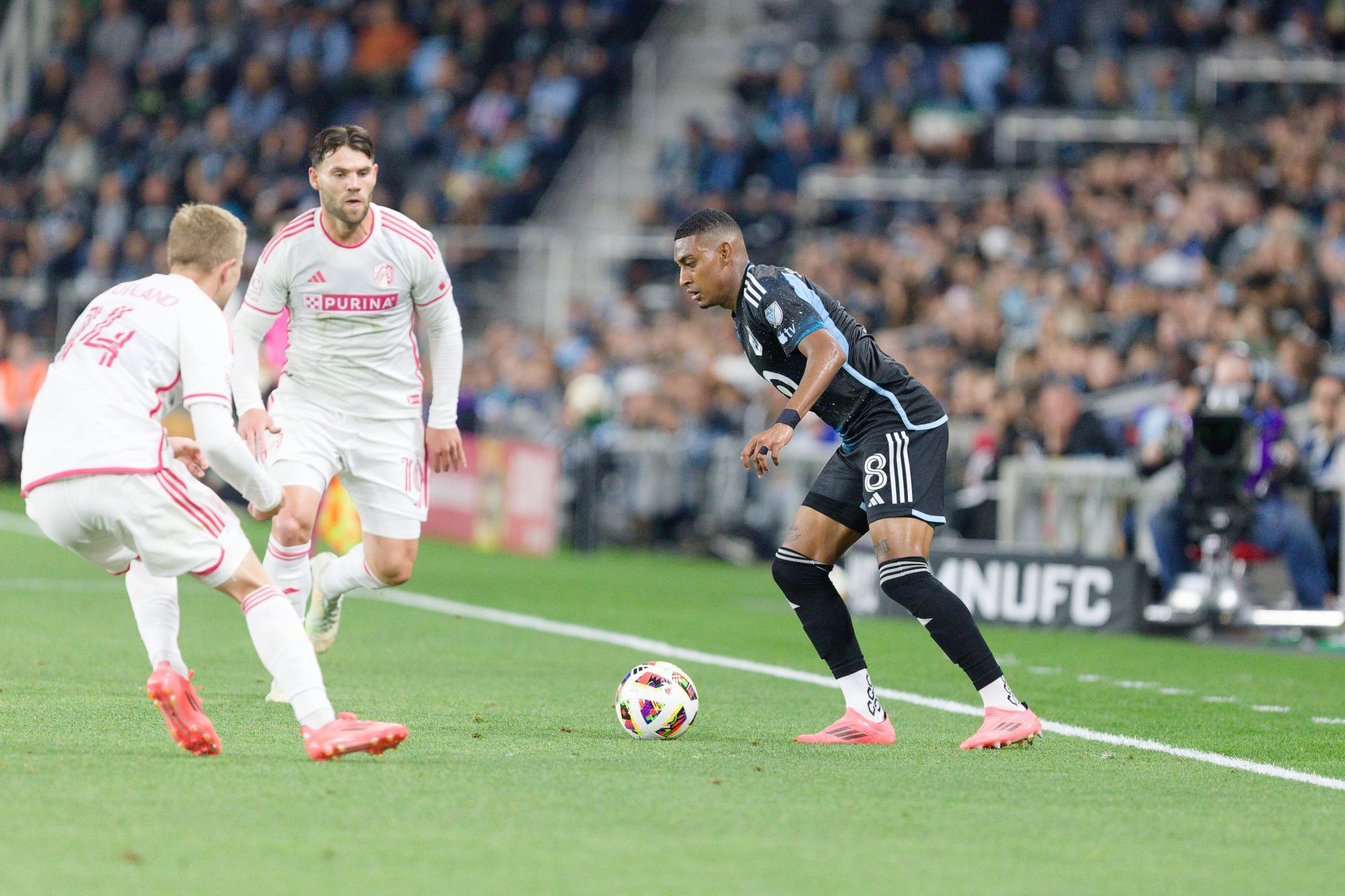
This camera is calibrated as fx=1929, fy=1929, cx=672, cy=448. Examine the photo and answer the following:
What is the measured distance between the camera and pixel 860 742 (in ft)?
22.9

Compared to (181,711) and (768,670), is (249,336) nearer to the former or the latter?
(181,711)

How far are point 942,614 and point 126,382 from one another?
294 cm

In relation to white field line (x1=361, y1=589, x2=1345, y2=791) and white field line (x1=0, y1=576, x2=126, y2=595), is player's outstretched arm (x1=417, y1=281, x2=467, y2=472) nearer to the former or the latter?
white field line (x1=361, y1=589, x2=1345, y2=791)

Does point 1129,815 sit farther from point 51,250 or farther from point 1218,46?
point 51,250

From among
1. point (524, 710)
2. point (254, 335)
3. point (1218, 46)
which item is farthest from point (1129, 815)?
point (1218, 46)

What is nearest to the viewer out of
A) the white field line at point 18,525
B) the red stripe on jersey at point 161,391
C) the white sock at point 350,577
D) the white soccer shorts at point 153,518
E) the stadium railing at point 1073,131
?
the white soccer shorts at point 153,518

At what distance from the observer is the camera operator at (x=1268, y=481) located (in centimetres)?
1223

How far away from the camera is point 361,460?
8.02 meters

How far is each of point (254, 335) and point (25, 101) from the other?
22533 millimetres

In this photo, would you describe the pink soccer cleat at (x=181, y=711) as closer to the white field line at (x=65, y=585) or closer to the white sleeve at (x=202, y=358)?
the white sleeve at (x=202, y=358)

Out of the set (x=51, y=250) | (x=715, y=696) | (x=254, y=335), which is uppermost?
(x=51, y=250)

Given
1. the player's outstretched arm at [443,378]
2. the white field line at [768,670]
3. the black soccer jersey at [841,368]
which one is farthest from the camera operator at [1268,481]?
the player's outstretched arm at [443,378]

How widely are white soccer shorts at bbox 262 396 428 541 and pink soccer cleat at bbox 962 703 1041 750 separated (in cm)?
258

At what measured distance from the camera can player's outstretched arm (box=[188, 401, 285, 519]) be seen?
18.5 ft
